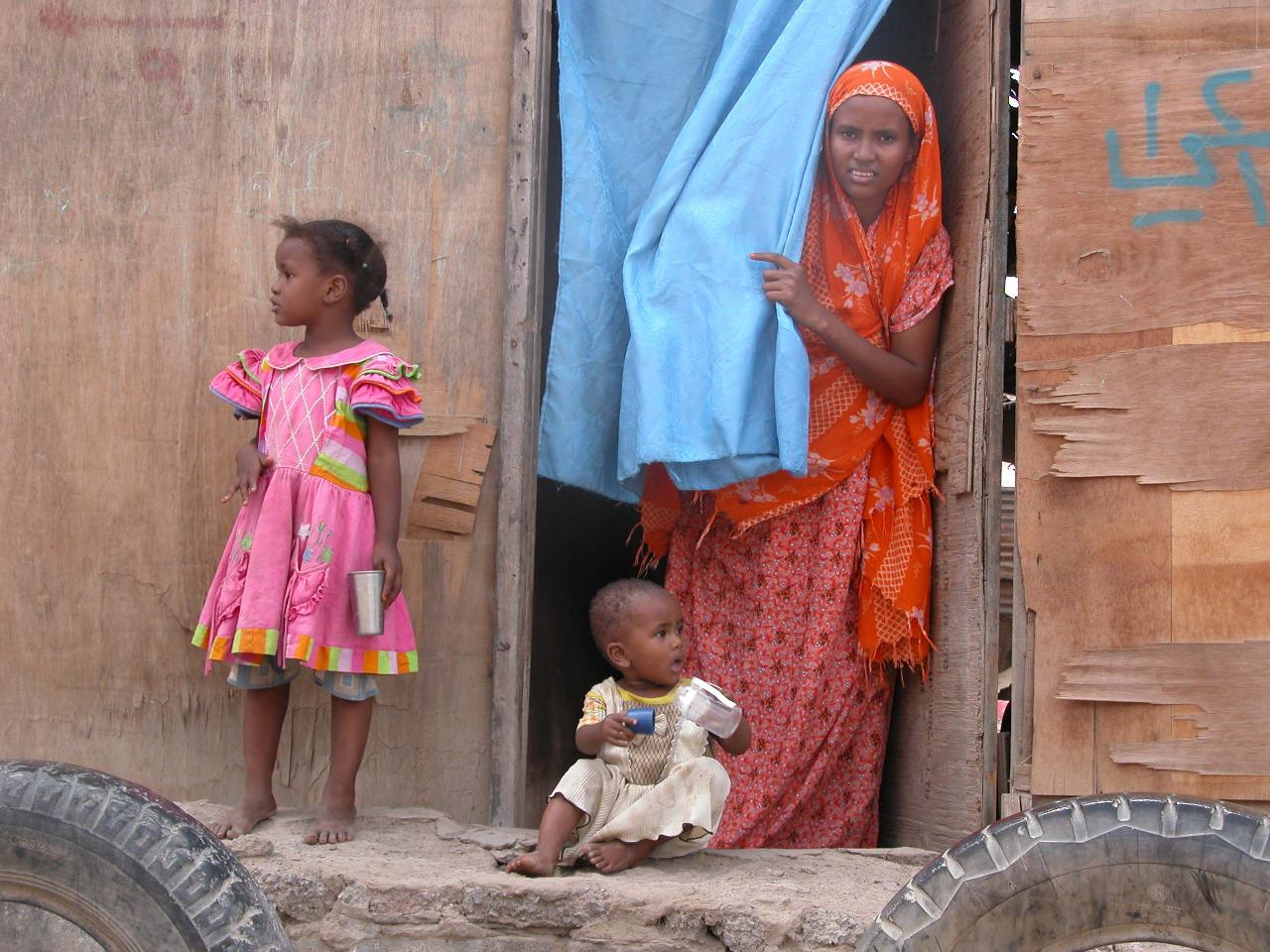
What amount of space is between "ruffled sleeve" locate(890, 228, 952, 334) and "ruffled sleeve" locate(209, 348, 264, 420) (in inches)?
61.6

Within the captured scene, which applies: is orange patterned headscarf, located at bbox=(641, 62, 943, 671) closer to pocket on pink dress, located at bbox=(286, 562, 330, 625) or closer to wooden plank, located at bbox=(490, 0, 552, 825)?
wooden plank, located at bbox=(490, 0, 552, 825)

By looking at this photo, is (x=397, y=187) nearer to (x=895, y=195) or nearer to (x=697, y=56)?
(x=697, y=56)

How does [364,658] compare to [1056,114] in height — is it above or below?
below

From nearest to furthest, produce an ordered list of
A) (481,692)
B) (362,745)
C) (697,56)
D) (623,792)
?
1. (623,792)
2. (362,745)
3. (481,692)
4. (697,56)

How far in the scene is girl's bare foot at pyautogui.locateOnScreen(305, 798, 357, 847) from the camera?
313cm

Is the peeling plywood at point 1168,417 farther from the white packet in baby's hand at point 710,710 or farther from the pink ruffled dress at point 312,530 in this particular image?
the pink ruffled dress at point 312,530

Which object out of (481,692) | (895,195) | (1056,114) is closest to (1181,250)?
(1056,114)

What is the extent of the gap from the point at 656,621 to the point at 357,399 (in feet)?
2.67

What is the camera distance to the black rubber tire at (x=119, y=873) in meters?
2.06

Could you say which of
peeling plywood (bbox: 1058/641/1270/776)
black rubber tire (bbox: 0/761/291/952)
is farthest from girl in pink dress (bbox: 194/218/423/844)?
peeling plywood (bbox: 1058/641/1270/776)

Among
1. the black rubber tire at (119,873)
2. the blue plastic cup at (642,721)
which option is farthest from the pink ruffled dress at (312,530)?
the black rubber tire at (119,873)

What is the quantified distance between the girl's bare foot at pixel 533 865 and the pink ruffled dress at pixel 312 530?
54 centimetres

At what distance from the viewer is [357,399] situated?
3219 millimetres

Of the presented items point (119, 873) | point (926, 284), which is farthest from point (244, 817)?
point (926, 284)
